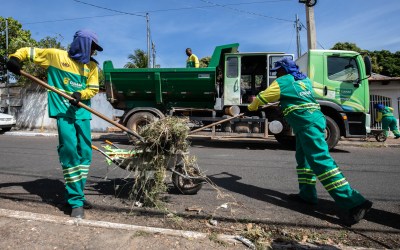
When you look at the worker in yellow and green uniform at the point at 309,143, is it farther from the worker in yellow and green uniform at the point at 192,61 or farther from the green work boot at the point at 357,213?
the worker in yellow and green uniform at the point at 192,61

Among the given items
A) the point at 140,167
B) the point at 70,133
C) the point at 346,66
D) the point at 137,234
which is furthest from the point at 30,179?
the point at 346,66

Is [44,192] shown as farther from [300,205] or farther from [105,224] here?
[300,205]

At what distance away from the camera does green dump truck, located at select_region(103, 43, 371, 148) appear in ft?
26.9

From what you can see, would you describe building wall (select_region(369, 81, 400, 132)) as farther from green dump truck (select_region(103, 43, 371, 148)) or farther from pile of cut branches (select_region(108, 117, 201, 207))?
pile of cut branches (select_region(108, 117, 201, 207))

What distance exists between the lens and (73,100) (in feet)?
10.6

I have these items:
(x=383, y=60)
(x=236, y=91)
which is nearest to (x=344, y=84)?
(x=236, y=91)

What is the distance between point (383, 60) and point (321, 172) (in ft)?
96.9

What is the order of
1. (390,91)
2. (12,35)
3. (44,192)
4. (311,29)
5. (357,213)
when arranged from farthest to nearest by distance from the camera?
(12,35) → (390,91) → (311,29) → (44,192) → (357,213)

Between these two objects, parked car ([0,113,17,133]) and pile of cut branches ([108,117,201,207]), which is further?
parked car ([0,113,17,133])

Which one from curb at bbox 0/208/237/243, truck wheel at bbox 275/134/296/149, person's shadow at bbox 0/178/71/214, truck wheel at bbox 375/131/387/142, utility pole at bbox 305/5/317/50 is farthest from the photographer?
utility pole at bbox 305/5/317/50

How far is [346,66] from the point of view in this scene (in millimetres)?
8250

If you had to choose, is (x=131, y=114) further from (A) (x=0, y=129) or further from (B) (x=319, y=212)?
(A) (x=0, y=129)

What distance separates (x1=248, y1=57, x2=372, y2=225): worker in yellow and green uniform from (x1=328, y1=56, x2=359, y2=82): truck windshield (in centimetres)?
484

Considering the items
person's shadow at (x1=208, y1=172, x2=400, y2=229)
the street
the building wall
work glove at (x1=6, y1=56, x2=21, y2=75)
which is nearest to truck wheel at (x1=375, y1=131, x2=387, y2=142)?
the building wall
